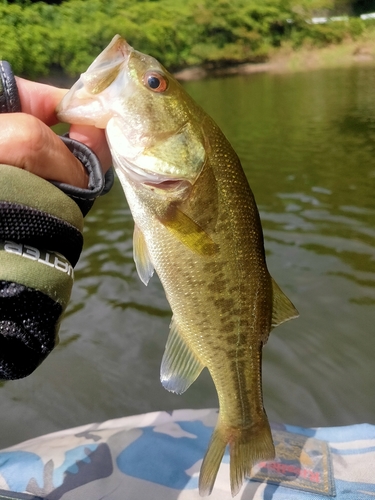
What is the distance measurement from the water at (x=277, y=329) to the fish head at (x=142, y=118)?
7.59 ft

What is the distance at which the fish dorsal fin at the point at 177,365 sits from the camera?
1.55 metres

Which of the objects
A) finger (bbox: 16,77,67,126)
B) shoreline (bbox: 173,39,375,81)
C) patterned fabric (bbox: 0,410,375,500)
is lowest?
shoreline (bbox: 173,39,375,81)

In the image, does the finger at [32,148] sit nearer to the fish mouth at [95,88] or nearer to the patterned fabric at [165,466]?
the fish mouth at [95,88]

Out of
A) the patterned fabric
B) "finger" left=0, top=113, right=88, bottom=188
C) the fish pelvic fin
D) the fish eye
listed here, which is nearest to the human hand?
"finger" left=0, top=113, right=88, bottom=188

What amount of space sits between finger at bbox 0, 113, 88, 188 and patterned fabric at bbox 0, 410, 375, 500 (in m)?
1.33

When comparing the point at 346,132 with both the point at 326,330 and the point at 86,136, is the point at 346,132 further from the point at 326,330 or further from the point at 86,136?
the point at 86,136

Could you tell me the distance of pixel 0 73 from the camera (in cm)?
132

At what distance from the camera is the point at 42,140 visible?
3.88ft

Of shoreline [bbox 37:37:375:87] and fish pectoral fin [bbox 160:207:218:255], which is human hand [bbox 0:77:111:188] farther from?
shoreline [bbox 37:37:375:87]

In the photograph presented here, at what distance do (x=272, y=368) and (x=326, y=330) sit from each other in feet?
2.41

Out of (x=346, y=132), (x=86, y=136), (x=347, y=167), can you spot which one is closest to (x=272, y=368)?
(x=86, y=136)

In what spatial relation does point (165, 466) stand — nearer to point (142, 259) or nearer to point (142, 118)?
Result: point (142, 259)

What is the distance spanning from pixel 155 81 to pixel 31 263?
28.2 inches

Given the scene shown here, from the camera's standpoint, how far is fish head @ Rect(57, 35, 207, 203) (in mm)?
1390
